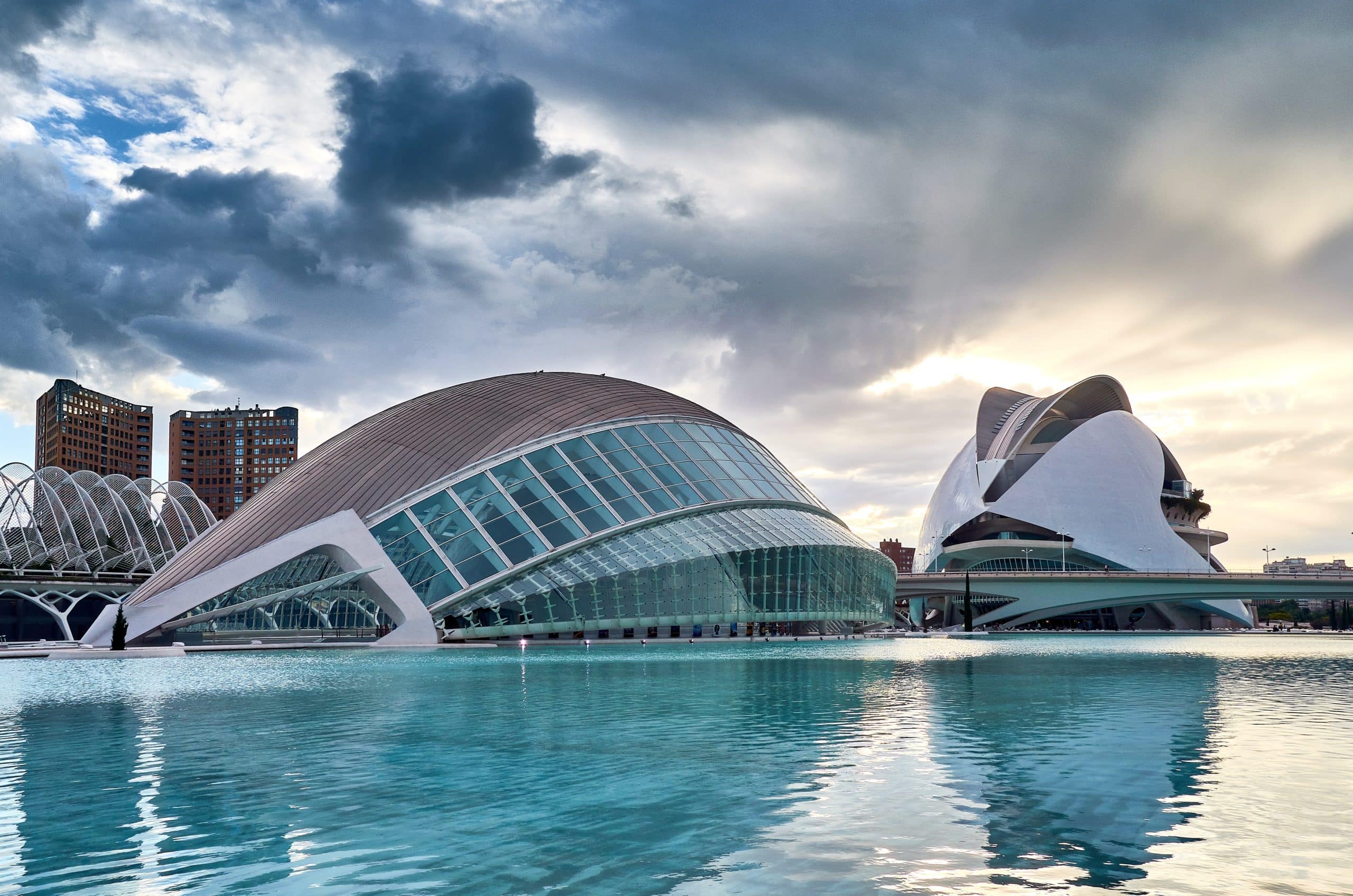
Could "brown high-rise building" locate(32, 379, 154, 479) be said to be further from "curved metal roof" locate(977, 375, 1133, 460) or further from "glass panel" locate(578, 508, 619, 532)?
"glass panel" locate(578, 508, 619, 532)

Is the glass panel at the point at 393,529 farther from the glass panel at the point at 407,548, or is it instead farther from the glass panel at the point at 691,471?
the glass panel at the point at 691,471

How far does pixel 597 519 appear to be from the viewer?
44719 millimetres

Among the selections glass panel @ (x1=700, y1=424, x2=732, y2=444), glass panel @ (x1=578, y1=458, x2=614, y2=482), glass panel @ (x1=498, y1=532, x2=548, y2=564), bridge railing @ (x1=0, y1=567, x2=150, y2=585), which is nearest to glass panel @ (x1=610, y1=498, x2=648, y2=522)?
glass panel @ (x1=578, y1=458, x2=614, y2=482)

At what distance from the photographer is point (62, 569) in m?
75.6

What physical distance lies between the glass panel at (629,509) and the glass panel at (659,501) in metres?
0.50

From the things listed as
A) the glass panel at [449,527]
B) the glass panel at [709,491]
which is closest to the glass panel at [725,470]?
the glass panel at [709,491]

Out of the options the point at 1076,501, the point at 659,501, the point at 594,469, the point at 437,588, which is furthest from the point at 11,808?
the point at 1076,501

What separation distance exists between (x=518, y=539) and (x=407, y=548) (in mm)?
4340

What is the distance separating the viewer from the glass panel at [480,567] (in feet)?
135

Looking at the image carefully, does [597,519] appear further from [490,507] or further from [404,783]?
[404,783]

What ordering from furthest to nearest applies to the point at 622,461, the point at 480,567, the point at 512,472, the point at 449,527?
the point at 622,461 < the point at 512,472 < the point at 449,527 < the point at 480,567

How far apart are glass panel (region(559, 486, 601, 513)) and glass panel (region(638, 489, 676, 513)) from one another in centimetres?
229

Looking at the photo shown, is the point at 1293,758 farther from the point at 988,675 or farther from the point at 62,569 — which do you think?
the point at 62,569

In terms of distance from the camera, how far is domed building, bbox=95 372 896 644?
40.8 meters
